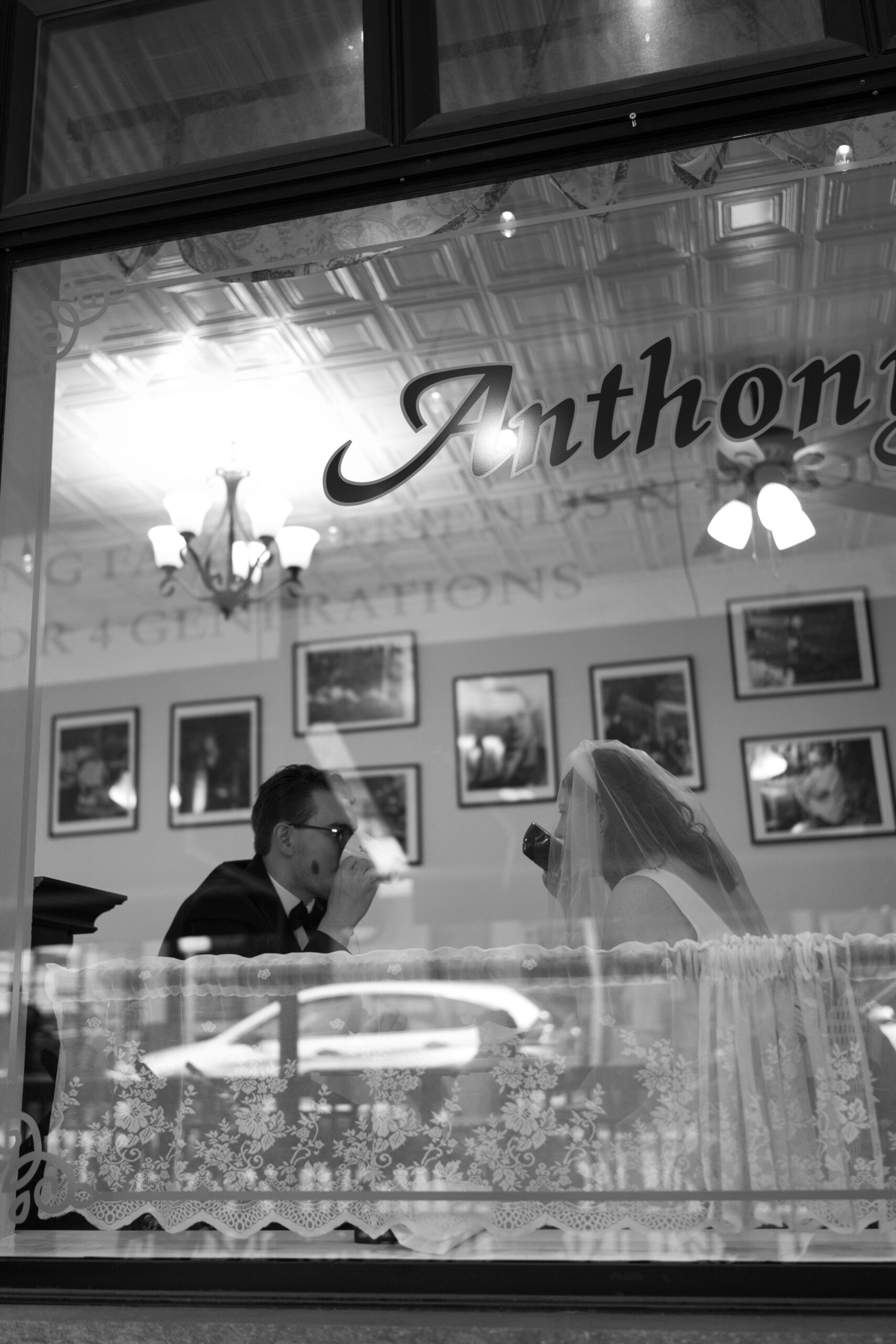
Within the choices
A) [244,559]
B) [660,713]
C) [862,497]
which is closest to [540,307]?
[862,497]

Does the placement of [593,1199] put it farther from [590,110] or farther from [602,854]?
[590,110]

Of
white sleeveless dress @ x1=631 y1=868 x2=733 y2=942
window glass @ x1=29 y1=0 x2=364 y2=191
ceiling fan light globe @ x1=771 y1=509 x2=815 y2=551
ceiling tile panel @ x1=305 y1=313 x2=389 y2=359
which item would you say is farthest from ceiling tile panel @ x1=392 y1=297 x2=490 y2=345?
ceiling fan light globe @ x1=771 y1=509 x2=815 y2=551

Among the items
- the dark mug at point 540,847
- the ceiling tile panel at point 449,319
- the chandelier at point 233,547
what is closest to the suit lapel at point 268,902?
the dark mug at point 540,847

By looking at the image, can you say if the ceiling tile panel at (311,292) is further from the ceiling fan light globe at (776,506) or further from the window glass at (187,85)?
the ceiling fan light globe at (776,506)

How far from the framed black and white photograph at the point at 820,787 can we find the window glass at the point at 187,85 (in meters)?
4.35

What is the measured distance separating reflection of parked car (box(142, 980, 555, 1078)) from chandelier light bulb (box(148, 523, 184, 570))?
324cm

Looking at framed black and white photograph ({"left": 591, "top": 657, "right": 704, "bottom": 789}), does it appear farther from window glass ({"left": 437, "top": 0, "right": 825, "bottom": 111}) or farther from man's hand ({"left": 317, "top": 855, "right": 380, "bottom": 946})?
window glass ({"left": 437, "top": 0, "right": 825, "bottom": 111})

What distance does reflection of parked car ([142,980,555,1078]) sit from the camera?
2211mm

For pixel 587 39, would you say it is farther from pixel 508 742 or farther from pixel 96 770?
pixel 508 742

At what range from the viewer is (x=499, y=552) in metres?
6.52

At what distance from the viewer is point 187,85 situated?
2.51 meters

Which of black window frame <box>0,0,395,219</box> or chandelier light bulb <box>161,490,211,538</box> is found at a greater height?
chandelier light bulb <box>161,490,211,538</box>

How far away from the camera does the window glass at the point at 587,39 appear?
7.38 ft

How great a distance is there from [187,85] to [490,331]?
1.09 m
